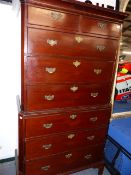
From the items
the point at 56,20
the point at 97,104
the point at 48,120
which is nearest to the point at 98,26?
the point at 56,20

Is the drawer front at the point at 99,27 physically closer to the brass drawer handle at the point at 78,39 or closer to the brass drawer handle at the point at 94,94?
the brass drawer handle at the point at 78,39

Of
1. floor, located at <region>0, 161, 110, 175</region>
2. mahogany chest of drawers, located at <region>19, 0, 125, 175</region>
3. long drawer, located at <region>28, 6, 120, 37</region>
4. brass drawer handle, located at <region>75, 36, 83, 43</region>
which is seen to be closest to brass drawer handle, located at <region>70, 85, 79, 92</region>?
mahogany chest of drawers, located at <region>19, 0, 125, 175</region>

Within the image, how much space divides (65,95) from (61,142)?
21.2 inches

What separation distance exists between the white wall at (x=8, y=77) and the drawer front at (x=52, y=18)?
0.60 meters

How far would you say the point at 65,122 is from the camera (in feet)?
5.65

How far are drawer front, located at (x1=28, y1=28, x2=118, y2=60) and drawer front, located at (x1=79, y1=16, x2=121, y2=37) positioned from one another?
70 millimetres

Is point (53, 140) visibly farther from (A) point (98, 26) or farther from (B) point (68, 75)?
(A) point (98, 26)

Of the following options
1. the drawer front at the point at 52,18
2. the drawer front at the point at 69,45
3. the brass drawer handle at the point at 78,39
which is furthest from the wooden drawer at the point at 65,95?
the drawer front at the point at 52,18

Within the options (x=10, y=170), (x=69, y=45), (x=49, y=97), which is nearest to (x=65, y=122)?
(x=49, y=97)

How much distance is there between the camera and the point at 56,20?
1.42 m

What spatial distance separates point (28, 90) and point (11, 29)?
0.99 m

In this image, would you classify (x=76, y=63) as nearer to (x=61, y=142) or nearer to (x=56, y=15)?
(x=56, y=15)

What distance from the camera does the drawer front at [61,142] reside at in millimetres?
1633

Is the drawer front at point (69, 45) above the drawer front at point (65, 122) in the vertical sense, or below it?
above
